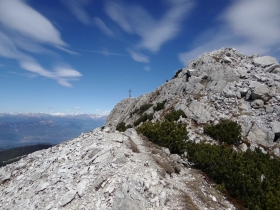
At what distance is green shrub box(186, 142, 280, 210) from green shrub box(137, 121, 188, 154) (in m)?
1.00

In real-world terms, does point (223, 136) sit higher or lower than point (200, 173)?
higher

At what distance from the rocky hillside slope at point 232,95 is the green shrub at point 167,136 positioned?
4.10m

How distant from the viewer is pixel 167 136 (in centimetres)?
2159

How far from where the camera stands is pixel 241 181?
50.4 ft

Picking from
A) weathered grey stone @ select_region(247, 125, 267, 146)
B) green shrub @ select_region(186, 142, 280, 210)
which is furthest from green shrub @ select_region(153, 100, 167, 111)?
green shrub @ select_region(186, 142, 280, 210)

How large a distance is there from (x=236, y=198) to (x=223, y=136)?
11277 millimetres

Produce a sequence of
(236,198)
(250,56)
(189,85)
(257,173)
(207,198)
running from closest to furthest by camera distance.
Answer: (207,198) → (236,198) → (257,173) → (189,85) → (250,56)

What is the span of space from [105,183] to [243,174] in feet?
37.1

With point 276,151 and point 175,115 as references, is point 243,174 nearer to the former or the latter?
point 276,151

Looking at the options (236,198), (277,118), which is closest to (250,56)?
(277,118)

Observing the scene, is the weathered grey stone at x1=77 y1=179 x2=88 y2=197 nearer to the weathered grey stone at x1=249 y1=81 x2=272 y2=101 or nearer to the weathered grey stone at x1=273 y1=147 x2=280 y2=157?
the weathered grey stone at x1=273 y1=147 x2=280 y2=157

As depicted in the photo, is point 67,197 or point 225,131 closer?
point 67,197

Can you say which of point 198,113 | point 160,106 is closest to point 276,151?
point 198,113

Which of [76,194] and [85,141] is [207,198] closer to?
[76,194]
